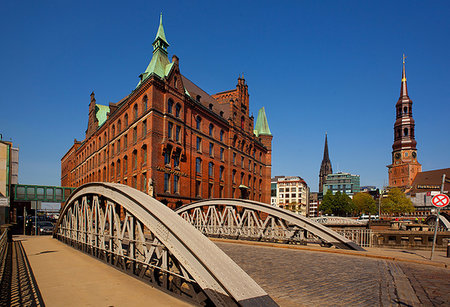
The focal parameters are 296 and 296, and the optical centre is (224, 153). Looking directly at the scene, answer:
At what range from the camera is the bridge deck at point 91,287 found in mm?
5458

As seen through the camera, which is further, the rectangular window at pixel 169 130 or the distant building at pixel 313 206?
the distant building at pixel 313 206

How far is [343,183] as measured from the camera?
6841 inches

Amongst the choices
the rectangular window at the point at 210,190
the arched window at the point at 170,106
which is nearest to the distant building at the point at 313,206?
the rectangular window at the point at 210,190

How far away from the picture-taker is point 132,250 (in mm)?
7637

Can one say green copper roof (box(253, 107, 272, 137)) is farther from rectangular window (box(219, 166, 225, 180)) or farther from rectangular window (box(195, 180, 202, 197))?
rectangular window (box(195, 180, 202, 197))

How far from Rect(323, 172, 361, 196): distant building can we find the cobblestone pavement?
17268 centimetres

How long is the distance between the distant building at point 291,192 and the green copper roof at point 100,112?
9435 cm

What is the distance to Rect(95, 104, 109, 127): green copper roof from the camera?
155ft

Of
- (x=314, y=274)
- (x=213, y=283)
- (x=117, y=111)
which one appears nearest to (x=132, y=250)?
(x=213, y=283)

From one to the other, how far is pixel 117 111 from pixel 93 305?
1363 inches

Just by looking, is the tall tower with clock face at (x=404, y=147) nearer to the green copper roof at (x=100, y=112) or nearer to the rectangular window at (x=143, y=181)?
the green copper roof at (x=100, y=112)

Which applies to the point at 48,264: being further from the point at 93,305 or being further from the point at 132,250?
the point at 93,305

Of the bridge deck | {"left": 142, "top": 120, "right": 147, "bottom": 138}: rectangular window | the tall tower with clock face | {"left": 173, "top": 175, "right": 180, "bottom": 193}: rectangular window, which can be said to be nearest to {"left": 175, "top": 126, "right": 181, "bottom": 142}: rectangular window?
{"left": 142, "top": 120, "right": 147, "bottom": 138}: rectangular window

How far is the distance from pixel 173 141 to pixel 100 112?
23563mm
